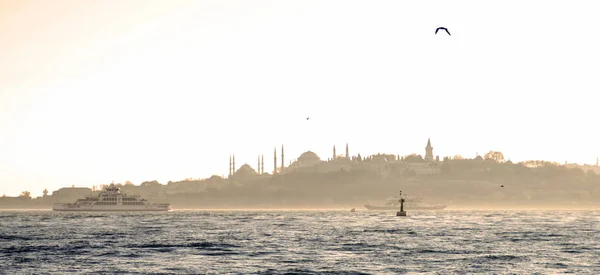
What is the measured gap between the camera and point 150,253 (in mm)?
77375

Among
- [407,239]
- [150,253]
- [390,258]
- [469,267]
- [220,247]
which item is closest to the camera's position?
[469,267]

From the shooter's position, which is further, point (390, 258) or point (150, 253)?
point (150, 253)

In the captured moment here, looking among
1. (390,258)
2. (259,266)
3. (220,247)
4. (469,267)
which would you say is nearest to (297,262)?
(259,266)

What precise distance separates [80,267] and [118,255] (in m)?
10.8

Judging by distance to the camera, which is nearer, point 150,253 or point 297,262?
point 297,262

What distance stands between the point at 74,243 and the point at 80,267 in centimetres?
2997

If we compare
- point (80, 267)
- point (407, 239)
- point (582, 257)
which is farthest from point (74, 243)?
point (582, 257)

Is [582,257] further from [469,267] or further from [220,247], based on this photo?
[220,247]

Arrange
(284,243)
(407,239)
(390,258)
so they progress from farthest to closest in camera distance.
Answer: (407,239)
(284,243)
(390,258)

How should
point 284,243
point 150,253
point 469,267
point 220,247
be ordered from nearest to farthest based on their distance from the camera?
point 469,267 < point 150,253 < point 220,247 < point 284,243

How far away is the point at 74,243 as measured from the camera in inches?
3659

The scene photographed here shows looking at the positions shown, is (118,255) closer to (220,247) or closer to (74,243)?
(220,247)

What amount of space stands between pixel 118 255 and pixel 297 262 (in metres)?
17.0

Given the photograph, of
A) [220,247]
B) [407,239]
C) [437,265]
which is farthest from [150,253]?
[407,239]
